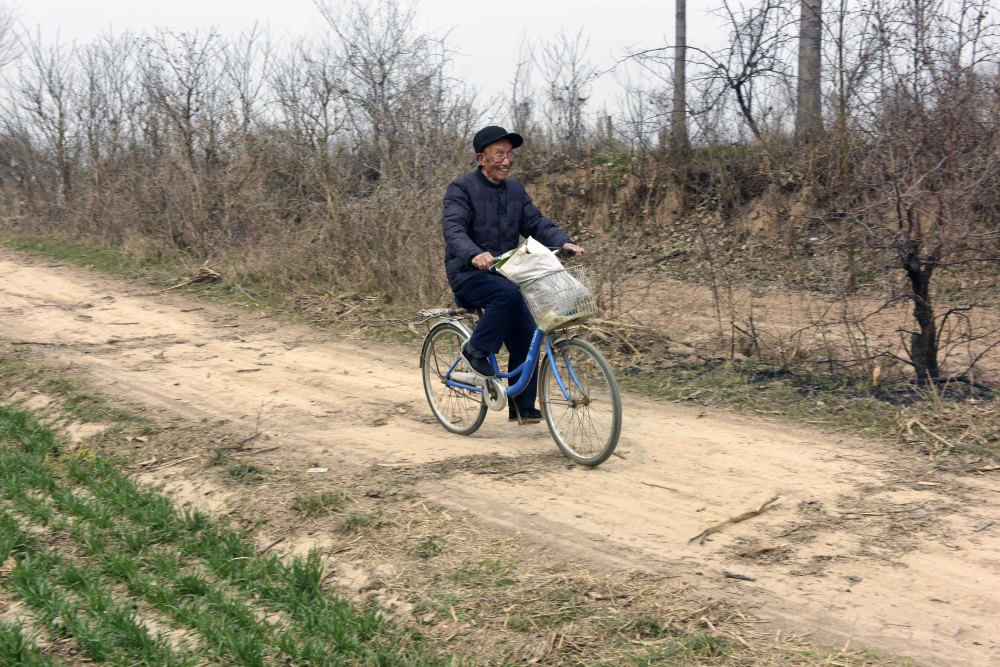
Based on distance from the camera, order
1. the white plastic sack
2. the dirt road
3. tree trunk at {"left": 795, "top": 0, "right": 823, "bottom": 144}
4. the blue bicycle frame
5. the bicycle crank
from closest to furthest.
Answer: the dirt road → the white plastic sack → the blue bicycle frame → the bicycle crank → tree trunk at {"left": 795, "top": 0, "right": 823, "bottom": 144}

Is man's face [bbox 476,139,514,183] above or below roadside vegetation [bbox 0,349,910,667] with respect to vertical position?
above

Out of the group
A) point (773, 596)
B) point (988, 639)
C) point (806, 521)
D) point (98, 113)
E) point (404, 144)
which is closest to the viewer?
point (988, 639)

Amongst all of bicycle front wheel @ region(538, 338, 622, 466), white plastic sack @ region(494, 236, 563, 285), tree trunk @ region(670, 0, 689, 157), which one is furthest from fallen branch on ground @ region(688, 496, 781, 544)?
tree trunk @ region(670, 0, 689, 157)

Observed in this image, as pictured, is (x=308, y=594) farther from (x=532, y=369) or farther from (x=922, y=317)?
(x=922, y=317)

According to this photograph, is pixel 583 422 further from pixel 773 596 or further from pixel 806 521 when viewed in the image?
pixel 773 596

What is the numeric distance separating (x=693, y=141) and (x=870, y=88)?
28.1 feet

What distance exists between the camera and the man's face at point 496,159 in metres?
6.16

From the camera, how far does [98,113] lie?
21578 mm

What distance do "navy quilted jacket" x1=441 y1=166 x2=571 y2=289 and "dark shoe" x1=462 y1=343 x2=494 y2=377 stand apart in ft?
1.57

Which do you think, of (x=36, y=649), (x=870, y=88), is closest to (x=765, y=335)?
(x=870, y=88)

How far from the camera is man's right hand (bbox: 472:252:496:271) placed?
5.71 metres

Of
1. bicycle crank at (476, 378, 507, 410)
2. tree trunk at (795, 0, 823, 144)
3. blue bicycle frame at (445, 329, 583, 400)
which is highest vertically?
tree trunk at (795, 0, 823, 144)

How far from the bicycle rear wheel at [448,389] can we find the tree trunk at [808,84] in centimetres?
732

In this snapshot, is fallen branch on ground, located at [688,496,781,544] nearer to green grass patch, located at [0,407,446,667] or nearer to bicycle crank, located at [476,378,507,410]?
green grass patch, located at [0,407,446,667]
